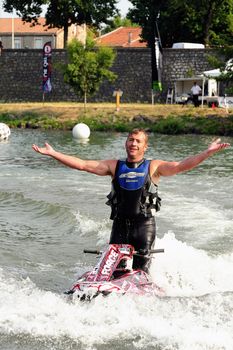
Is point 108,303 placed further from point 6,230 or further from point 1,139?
point 1,139

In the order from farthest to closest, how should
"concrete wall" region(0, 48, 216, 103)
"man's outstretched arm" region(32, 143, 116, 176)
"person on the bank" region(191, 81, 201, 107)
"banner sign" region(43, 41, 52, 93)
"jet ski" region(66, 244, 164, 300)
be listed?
"concrete wall" region(0, 48, 216, 103)
"banner sign" region(43, 41, 52, 93)
"person on the bank" region(191, 81, 201, 107)
"man's outstretched arm" region(32, 143, 116, 176)
"jet ski" region(66, 244, 164, 300)

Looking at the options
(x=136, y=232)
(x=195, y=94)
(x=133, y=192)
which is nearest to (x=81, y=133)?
(x=195, y=94)

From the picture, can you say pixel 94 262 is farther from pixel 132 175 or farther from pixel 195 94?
pixel 195 94

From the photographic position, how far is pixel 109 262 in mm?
8320

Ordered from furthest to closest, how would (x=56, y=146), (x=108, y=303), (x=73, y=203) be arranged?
1. (x=56, y=146)
2. (x=73, y=203)
3. (x=108, y=303)

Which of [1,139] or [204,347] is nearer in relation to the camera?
[204,347]

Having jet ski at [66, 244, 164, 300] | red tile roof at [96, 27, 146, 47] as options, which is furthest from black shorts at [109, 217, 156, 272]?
red tile roof at [96, 27, 146, 47]

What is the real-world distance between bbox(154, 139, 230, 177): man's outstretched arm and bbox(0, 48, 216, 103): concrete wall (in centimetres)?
4330

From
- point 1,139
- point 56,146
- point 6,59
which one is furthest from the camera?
point 6,59

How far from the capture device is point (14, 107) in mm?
45156

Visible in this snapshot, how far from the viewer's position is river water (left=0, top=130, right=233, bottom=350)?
7.60 metres

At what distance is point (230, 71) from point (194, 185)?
1823 centimetres

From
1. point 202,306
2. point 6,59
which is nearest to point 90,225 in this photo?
point 202,306

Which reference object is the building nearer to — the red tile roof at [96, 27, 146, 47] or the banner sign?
the red tile roof at [96, 27, 146, 47]
